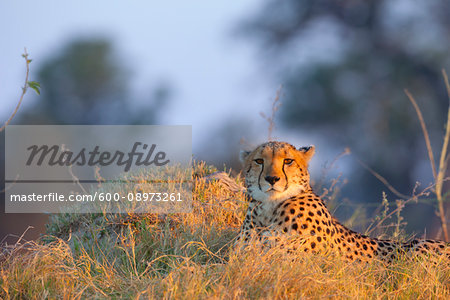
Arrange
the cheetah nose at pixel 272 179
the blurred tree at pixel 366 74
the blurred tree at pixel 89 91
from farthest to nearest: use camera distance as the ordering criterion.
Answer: the blurred tree at pixel 89 91
the blurred tree at pixel 366 74
the cheetah nose at pixel 272 179

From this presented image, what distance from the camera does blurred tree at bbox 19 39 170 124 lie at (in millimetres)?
19650

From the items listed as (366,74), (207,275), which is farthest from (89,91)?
(207,275)

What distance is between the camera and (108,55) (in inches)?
861

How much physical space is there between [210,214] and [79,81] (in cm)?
1714

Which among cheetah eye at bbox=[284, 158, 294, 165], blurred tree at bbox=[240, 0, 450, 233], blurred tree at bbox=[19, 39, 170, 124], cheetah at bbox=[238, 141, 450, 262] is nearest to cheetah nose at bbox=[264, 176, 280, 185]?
cheetah at bbox=[238, 141, 450, 262]

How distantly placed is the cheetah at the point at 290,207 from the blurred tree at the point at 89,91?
16.4 metres

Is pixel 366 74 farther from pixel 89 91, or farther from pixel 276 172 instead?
pixel 276 172

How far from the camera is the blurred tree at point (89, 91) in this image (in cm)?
1965

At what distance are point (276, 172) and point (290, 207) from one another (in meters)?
0.23

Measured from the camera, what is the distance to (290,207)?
10.9ft

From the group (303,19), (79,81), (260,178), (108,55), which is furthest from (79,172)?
(260,178)

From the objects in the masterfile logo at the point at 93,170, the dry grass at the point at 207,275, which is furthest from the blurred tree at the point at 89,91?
the dry grass at the point at 207,275

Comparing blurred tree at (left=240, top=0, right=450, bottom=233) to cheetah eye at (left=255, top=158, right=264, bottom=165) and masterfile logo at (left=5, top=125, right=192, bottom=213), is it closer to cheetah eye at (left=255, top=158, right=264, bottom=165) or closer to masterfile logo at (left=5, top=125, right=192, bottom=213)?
masterfile logo at (left=5, top=125, right=192, bottom=213)

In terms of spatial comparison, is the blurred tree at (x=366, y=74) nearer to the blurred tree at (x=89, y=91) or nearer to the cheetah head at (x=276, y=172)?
the blurred tree at (x=89, y=91)
